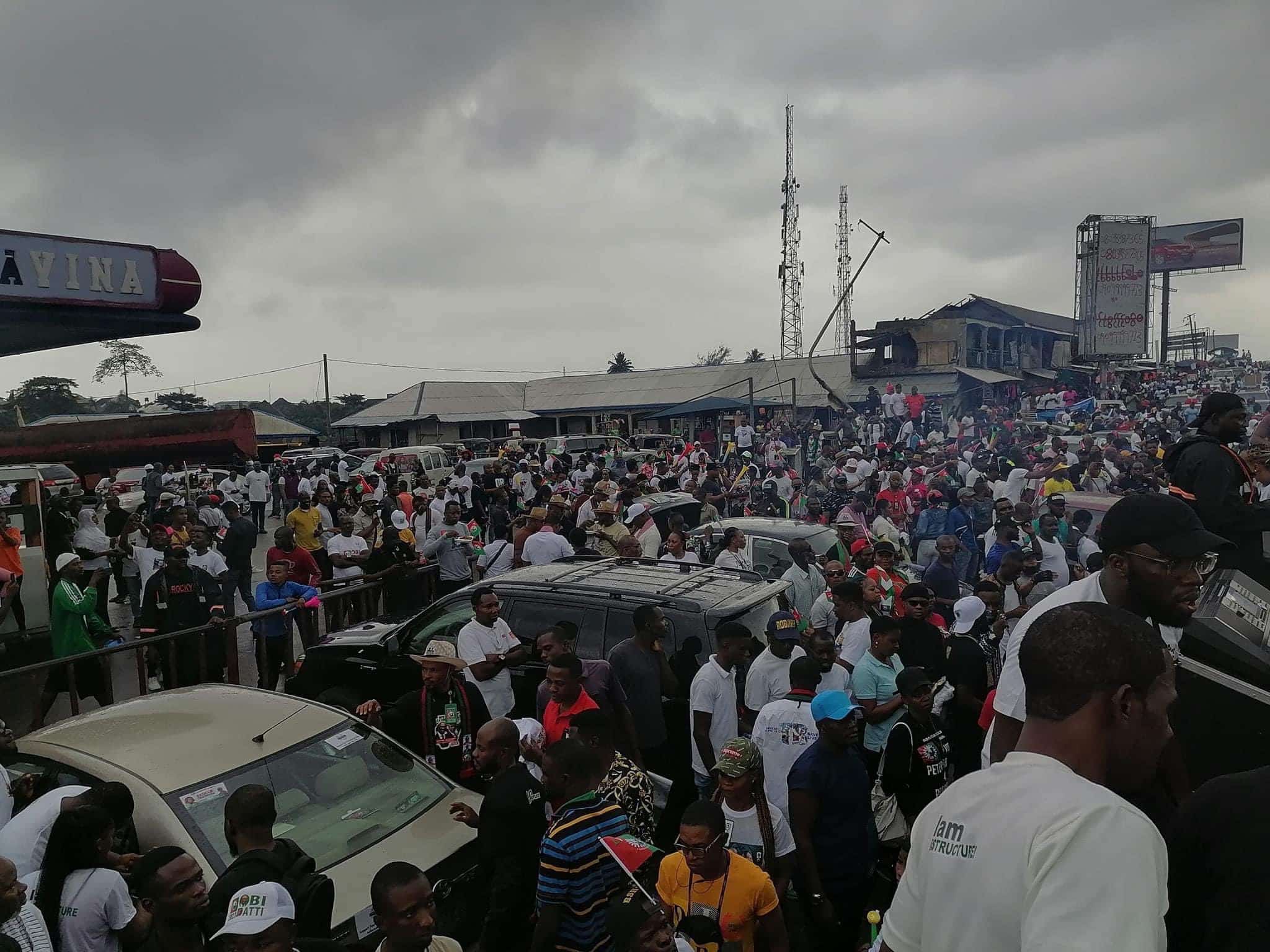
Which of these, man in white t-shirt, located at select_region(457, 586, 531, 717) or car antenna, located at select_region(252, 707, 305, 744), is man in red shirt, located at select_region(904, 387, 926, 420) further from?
car antenna, located at select_region(252, 707, 305, 744)

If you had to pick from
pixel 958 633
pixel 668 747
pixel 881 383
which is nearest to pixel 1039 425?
pixel 881 383

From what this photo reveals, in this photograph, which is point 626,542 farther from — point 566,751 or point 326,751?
point 566,751

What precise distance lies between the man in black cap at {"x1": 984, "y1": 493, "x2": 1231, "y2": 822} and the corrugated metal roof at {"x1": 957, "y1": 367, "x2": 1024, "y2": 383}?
3585 cm

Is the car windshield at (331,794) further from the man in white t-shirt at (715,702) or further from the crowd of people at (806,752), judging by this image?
the man in white t-shirt at (715,702)

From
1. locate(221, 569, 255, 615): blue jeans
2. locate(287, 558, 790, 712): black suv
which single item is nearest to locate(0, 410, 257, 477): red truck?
locate(221, 569, 255, 615): blue jeans

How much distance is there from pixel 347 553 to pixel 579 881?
25.5 ft

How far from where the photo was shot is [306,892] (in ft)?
10.8

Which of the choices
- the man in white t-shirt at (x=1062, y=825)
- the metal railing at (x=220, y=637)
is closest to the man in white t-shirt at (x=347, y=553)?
the metal railing at (x=220, y=637)

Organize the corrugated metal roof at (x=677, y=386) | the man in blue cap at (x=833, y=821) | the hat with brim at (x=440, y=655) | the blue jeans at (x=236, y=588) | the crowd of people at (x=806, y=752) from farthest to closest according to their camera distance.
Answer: the corrugated metal roof at (x=677, y=386) < the blue jeans at (x=236, y=588) < the hat with brim at (x=440, y=655) < the man in blue cap at (x=833, y=821) < the crowd of people at (x=806, y=752)

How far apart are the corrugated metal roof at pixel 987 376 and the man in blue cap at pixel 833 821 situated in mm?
34786

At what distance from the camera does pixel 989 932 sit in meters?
1.57

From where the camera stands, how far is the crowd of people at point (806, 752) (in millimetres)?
1662

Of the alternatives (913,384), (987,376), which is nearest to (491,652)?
(913,384)

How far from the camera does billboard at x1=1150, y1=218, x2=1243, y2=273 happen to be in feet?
204
